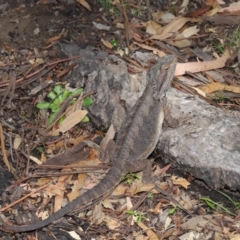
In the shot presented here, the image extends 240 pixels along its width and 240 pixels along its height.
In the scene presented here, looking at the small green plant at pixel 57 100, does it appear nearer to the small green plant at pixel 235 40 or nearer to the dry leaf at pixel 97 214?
the dry leaf at pixel 97 214

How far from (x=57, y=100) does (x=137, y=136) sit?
104 cm

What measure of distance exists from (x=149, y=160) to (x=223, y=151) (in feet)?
2.39

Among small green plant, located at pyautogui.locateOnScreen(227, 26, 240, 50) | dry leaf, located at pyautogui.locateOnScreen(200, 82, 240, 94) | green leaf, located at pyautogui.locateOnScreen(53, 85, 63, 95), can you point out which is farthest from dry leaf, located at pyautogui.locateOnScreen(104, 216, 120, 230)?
small green plant, located at pyautogui.locateOnScreen(227, 26, 240, 50)

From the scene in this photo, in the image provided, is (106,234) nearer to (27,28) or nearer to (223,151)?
(223,151)

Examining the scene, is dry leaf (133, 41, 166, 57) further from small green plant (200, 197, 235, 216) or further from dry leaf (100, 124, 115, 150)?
small green plant (200, 197, 235, 216)

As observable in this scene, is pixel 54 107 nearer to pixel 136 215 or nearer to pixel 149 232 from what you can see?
pixel 136 215

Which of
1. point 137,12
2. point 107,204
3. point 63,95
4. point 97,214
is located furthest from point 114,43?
point 97,214

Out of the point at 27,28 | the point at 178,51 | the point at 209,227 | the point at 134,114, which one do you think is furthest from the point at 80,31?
the point at 209,227

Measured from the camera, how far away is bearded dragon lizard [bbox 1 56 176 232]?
5199 mm

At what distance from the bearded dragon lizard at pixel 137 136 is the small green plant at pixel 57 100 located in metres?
0.55

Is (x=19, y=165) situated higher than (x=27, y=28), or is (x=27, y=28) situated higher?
(x=27, y=28)

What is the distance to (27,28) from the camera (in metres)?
6.87

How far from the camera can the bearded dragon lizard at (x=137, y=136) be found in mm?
5199

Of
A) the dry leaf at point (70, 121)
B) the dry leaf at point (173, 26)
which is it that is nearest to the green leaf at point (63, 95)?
the dry leaf at point (70, 121)
